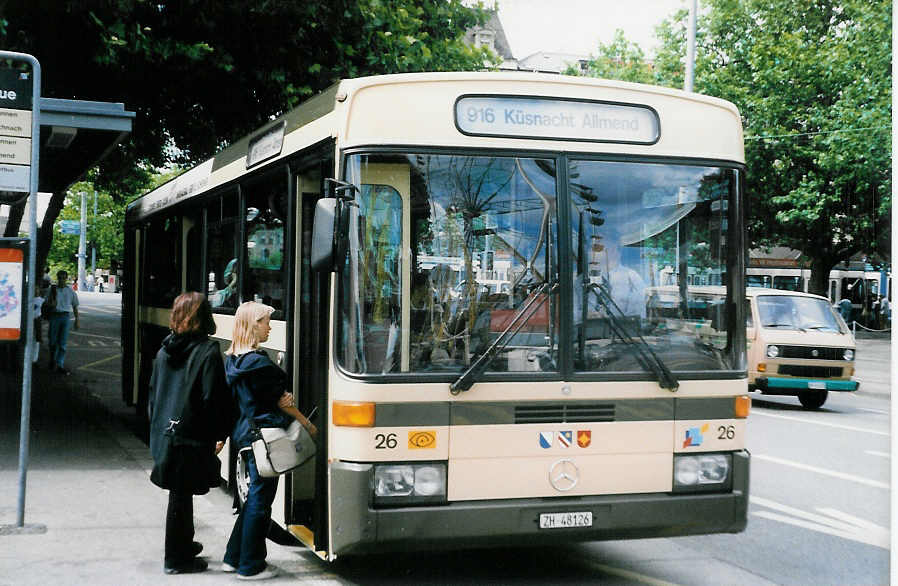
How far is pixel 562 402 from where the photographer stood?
17.9ft

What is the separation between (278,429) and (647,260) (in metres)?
2.22

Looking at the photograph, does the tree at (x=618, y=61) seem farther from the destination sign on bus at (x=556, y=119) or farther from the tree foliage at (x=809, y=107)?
the destination sign on bus at (x=556, y=119)

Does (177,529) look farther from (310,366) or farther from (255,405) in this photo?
(310,366)

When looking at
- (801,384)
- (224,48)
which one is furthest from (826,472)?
(224,48)

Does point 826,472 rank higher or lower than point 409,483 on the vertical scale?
lower

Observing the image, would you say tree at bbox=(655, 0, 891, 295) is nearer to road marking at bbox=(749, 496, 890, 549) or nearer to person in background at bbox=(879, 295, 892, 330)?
person in background at bbox=(879, 295, 892, 330)

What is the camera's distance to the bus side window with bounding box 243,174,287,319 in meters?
6.50

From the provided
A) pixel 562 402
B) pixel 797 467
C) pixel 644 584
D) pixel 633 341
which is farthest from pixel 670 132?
pixel 797 467

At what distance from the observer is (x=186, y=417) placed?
5.84m

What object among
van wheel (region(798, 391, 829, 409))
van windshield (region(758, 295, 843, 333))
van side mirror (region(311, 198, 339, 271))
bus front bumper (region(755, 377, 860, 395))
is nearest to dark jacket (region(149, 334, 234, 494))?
van side mirror (region(311, 198, 339, 271))

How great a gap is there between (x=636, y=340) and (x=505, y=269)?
0.82m

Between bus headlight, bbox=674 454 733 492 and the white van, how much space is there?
1057 cm

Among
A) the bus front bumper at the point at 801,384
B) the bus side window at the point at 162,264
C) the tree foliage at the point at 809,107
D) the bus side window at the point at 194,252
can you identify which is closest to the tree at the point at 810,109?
the tree foliage at the point at 809,107

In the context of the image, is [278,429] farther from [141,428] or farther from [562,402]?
[141,428]
